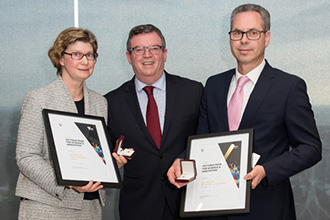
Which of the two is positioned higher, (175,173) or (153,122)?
(153,122)

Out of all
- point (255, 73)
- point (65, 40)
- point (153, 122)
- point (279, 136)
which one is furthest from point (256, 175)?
point (65, 40)

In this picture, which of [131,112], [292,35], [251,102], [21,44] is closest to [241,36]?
[251,102]

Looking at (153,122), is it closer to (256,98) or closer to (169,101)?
(169,101)

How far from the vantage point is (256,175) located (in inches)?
99.0

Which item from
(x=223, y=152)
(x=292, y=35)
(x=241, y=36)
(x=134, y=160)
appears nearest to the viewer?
(x=223, y=152)

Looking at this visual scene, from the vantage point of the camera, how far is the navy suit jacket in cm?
259

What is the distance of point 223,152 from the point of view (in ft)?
8.63

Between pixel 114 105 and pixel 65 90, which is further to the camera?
pixel 114 105

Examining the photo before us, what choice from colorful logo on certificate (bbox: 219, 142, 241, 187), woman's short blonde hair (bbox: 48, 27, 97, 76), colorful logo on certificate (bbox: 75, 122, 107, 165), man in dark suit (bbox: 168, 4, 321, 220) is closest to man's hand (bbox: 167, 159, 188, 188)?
man in dark suit (bbox: 168, 4, 321, 220)

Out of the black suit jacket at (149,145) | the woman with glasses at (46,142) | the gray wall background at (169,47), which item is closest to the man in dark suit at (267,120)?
the black suit jacket at (149,145)

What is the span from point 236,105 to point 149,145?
27.7 inches

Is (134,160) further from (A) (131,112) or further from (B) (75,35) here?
(B) (75,35)

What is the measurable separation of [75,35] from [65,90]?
0.35 m

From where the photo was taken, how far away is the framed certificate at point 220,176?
8.17 ft
